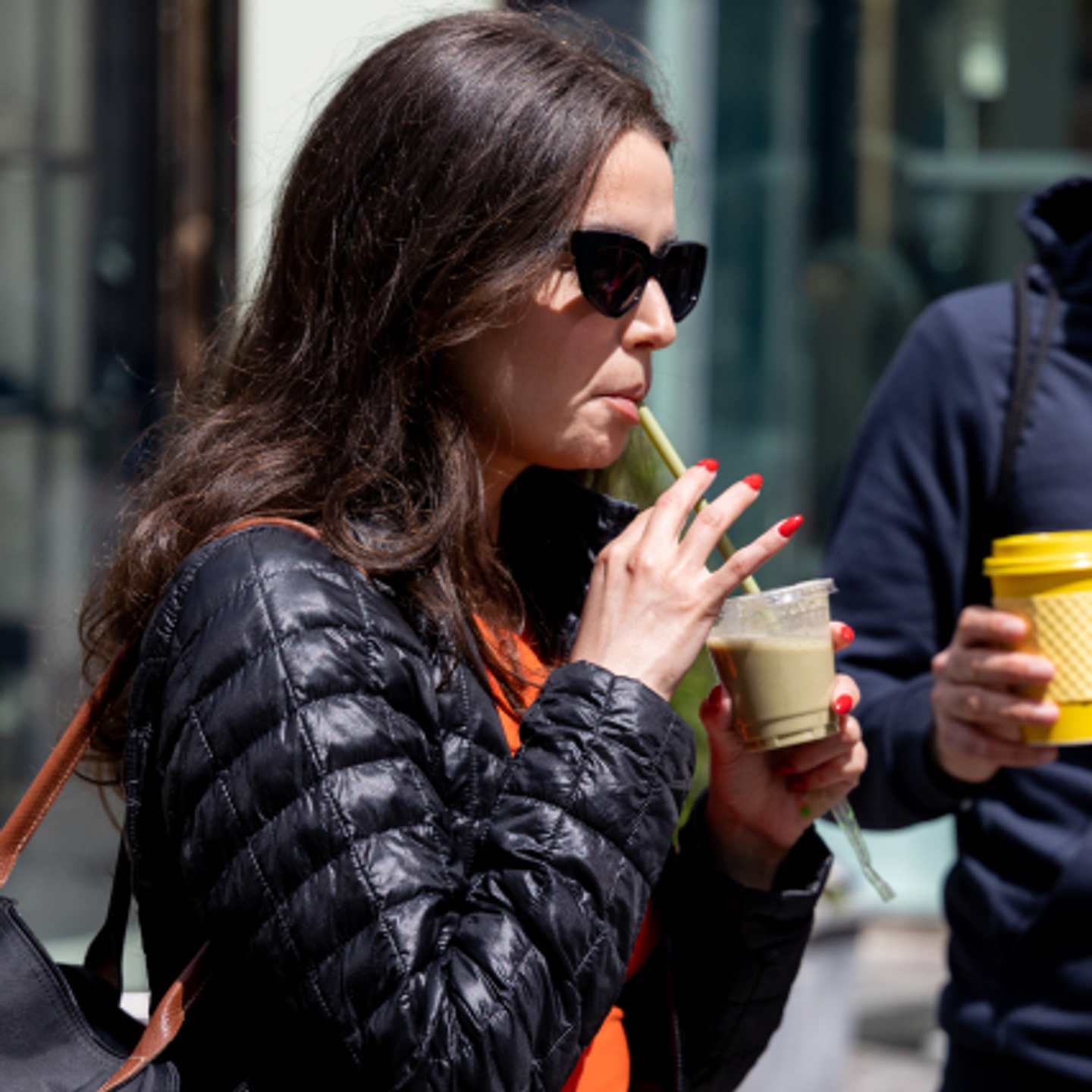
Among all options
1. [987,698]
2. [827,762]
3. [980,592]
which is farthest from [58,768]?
[980,592]

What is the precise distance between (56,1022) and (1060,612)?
120 centimetres

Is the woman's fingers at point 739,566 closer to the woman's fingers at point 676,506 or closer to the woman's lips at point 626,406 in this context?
the woman's fingers at point 676,506

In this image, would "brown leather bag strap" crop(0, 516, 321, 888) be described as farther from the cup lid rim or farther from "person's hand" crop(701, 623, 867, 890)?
"person's hand" crop(701, 623, 867, 890)

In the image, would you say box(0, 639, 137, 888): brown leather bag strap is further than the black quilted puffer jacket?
Yes

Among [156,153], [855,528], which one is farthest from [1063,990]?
[156,153]

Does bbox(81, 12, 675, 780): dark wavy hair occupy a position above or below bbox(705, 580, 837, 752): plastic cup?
above

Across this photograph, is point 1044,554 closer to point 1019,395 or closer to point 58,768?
point 1019,395

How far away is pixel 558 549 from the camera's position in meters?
1.87

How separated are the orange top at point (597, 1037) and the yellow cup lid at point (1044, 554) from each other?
60 cm

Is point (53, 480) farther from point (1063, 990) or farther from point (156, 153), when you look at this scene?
point (1063, 990)

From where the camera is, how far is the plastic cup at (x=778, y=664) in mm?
1566

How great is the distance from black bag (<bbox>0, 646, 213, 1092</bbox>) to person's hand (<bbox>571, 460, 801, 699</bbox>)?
0.50 metres

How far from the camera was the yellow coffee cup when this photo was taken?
65.1 inches

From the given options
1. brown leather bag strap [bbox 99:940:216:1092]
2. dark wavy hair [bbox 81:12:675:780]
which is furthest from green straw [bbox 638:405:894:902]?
brown leather bag strap [bbox 99:940:216:1092]
